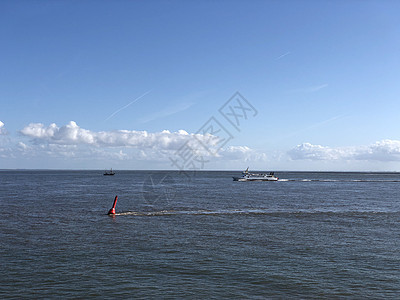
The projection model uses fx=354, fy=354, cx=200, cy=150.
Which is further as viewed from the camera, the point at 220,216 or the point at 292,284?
the point at 220,216

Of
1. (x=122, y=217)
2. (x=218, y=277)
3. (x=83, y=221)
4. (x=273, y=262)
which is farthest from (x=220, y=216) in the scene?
(x=218, y=277)

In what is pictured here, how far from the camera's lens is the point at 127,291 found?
18391 mm

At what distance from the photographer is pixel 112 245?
2889 cm

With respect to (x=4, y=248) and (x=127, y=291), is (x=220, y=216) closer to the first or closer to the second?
(x=4, y=248)

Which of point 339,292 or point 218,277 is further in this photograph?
point 218,277

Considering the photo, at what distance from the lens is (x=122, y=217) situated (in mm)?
45781

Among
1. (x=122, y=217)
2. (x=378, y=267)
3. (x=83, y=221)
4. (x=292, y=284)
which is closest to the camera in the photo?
(x=292, y=284)

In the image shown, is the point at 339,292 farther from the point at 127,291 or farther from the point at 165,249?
the point at 165,249

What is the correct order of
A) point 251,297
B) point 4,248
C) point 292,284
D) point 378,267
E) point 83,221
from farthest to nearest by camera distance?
point 83,221
point 4,248
point 378,267
point 292,284
point 251,297

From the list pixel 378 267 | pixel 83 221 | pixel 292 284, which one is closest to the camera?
pixel 292 284

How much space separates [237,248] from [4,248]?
59.1ft

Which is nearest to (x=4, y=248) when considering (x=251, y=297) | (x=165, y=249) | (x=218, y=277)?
(x=165, y=249)

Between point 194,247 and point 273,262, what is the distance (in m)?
6.93

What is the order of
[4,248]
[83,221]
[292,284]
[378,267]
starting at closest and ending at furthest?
[292,284] → [378,267] → [4,248] → [83,221]
